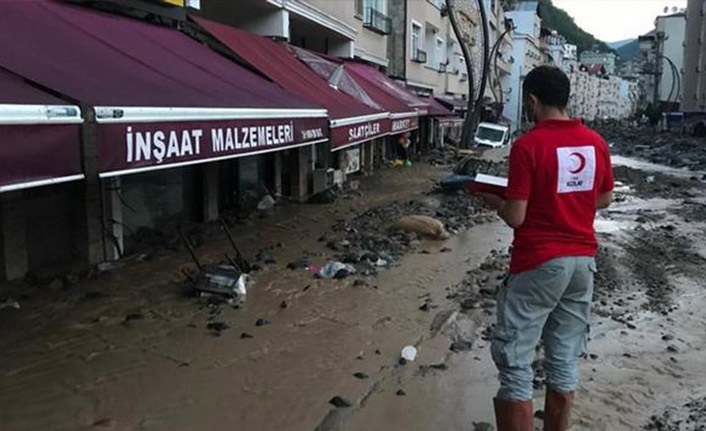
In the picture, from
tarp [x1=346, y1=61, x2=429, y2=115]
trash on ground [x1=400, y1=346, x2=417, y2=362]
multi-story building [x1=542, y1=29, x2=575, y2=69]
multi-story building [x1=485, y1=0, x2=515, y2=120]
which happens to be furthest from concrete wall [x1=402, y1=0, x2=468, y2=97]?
multi-story building [x1=542, y1=29, x2=575, y2=69]

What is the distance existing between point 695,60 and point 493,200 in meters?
60.4

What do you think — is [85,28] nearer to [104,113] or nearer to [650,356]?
[104,113]

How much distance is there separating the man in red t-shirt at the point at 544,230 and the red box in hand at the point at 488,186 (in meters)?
0.03

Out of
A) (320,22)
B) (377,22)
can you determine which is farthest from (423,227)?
(377,22)

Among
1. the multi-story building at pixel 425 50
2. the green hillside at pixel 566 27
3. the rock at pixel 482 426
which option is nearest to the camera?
the rock at pixel 482 426

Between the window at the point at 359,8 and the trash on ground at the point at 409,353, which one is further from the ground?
the window at the point at 359,8

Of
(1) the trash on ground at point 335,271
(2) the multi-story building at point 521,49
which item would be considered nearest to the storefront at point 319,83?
(1) the trash on ground at point 335,271

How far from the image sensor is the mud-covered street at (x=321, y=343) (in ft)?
14.7

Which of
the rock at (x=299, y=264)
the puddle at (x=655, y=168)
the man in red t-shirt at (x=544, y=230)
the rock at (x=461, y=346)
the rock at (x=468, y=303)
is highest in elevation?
the man in red t-shirt at (x=544, y=230)

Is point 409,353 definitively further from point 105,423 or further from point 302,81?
point 302,81

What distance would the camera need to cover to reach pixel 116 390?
15.5 feet

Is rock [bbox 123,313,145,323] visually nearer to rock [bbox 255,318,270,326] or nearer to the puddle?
rock [bbox 255,318,270,326]

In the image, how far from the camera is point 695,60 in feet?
182

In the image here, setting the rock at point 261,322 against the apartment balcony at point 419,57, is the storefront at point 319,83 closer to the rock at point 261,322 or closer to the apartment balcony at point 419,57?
the rock at point 261,322
